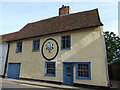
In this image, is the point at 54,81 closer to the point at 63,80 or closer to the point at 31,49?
the point at 63,80

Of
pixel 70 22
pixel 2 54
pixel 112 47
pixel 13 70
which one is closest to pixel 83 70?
pixel 70 22

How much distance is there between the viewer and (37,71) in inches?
475

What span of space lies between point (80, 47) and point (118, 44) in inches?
872

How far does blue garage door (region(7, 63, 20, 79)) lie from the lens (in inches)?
544

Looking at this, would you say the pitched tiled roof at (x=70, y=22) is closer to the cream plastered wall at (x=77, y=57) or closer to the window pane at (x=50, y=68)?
the cream plastered wall at (x=77, y=57)

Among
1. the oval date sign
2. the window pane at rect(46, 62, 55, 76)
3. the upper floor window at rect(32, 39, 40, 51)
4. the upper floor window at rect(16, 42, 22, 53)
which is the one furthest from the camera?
the upper floor window at rect(16, 42, 22, 53)

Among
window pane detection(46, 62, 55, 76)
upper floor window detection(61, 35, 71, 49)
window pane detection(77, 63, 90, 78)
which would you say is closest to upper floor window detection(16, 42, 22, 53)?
window pane detection(46, 62, 55, 76)

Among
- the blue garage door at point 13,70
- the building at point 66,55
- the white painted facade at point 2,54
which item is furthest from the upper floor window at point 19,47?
the white painted facade at point 2,54

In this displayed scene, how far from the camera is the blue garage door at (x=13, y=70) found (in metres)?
13.8

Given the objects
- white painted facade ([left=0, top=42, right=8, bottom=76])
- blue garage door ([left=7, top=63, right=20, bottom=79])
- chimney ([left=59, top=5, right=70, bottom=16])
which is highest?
chimney ([left=59, top=5, right=70, bottom=16])

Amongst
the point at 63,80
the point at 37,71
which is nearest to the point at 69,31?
the point at 63,80

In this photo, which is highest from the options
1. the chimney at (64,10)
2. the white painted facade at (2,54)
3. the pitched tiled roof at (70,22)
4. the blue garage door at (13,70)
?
the chimney at (64,10)

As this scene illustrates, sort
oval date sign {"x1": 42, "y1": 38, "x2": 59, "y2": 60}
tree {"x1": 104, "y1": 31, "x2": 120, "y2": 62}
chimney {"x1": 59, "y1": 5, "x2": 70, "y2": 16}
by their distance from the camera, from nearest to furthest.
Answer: oval date sign {"x1": 42, "y1": 38, "x2": 59, "y2": 60} < chimney {"x1": 59, "y1": 5, "x2": 70, "y2": 16} < tree {"x1": 104, "y1": 31, "x2": 120, "y2": 62}

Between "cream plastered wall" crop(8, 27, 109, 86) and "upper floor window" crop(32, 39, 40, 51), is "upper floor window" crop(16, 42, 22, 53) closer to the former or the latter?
"cream plastered wall" crop(8, 27, 109, 86)
